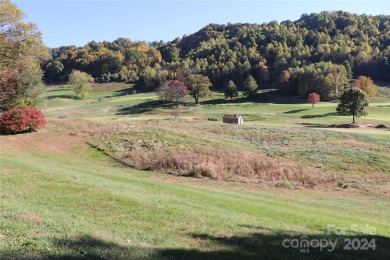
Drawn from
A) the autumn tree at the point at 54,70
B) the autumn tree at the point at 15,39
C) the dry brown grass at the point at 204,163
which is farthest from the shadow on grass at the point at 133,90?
the autumn tree at the point at 15,39

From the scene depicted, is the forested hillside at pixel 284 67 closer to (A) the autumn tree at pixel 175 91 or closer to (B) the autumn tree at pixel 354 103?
(A) the autumn tree at pixel 175 91

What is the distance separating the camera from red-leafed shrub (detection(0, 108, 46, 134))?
3641 cm

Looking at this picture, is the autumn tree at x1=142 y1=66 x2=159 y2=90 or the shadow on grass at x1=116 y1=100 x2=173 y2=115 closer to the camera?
the shadow on grass at x1=116 y1=100 x2=173 y2=115

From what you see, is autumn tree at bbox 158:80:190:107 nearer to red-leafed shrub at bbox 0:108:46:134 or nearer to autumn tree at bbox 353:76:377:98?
autumn tree at bbox 353:76:377:98

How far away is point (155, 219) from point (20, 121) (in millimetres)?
28707

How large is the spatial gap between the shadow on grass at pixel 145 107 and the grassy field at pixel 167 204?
201ft

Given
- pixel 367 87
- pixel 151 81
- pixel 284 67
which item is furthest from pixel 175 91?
pixel 284 67

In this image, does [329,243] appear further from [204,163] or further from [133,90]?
[133,90]

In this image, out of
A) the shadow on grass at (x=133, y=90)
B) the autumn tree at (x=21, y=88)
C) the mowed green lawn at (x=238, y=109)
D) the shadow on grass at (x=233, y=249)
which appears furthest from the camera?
the shadow on grass at (x=133, y=90)

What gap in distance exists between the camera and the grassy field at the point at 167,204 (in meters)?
10.3

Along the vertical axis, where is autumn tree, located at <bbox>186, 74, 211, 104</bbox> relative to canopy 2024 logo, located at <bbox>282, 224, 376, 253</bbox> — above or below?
above

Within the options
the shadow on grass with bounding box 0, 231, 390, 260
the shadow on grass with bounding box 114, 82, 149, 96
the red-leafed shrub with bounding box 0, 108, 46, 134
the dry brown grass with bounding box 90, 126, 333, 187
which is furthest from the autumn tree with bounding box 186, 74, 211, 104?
the shadow on grass with bounding box 0, 231, 390, 260

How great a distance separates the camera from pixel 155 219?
13227mm

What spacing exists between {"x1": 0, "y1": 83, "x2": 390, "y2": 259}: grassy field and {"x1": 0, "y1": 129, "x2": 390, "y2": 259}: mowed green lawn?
38 millimetres
